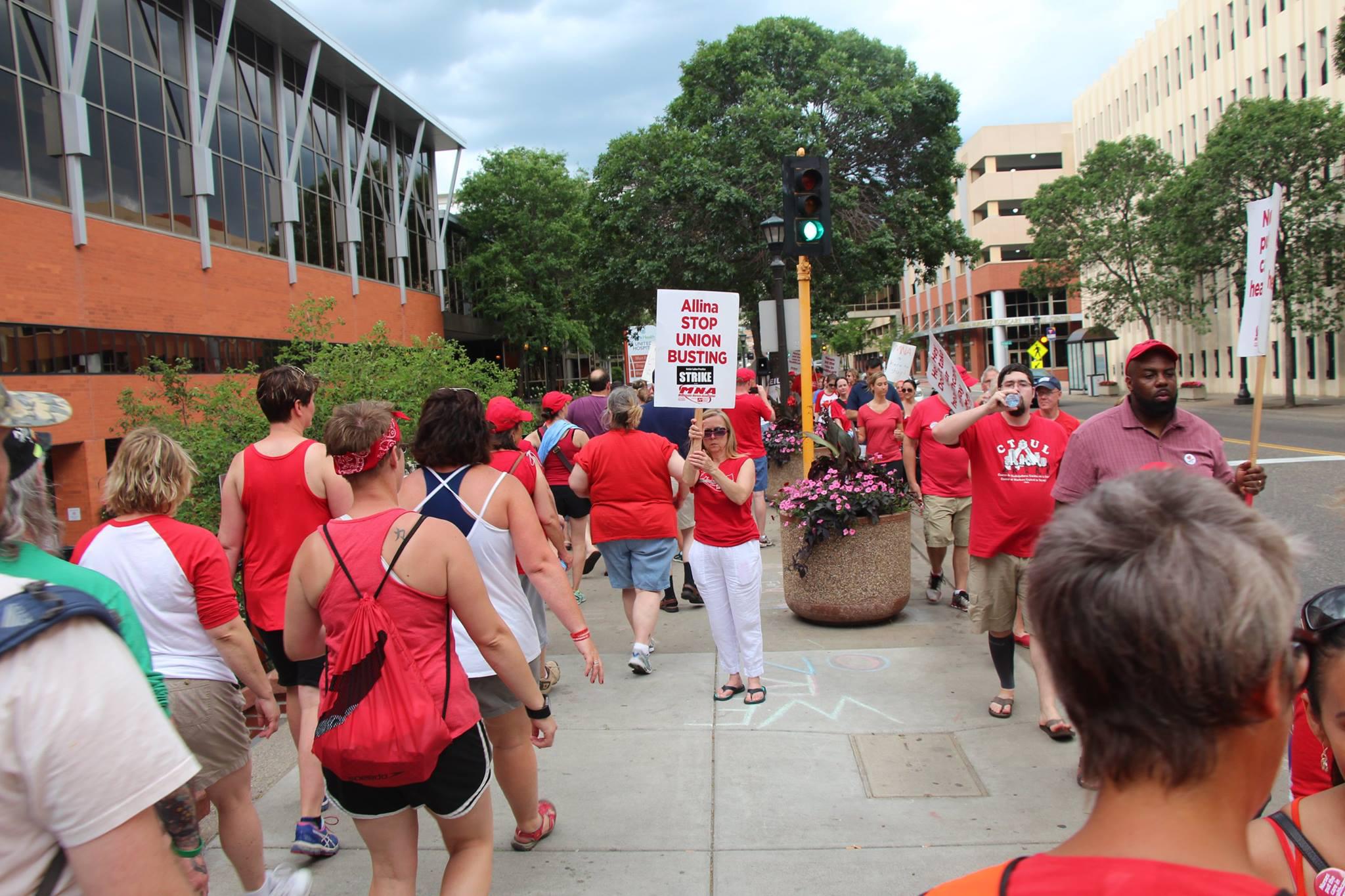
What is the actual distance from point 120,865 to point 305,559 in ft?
5.11

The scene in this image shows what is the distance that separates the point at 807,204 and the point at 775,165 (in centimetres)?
1948

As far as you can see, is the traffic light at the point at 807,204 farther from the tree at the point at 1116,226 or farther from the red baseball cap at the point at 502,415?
the tree at the point at 1116,226

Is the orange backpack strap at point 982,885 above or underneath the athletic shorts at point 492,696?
above

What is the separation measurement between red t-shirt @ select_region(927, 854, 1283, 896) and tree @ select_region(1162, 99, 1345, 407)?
107 ft

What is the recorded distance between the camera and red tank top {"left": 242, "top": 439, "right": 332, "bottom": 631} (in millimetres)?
3945

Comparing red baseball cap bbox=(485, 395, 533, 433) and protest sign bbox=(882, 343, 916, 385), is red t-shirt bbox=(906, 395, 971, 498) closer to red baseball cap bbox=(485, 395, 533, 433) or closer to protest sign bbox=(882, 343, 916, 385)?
protest sign bbox=(882, 343, 916, 385)

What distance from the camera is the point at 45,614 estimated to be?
4.20ft

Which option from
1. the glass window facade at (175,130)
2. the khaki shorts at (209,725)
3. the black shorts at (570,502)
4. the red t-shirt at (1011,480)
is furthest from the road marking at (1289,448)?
the glass window facade at (175,130)

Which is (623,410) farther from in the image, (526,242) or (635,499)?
(526,242)

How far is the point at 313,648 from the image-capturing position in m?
3.04

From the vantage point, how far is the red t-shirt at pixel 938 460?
7516 millimetres

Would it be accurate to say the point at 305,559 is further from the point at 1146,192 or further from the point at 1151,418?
the point at 1146,192

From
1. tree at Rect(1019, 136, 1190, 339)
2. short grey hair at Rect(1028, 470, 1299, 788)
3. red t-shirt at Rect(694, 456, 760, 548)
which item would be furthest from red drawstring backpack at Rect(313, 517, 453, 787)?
tree at Rect(1019, 136, 1190, 339)

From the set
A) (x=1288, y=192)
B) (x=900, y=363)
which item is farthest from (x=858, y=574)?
(x=1288, y=192)
